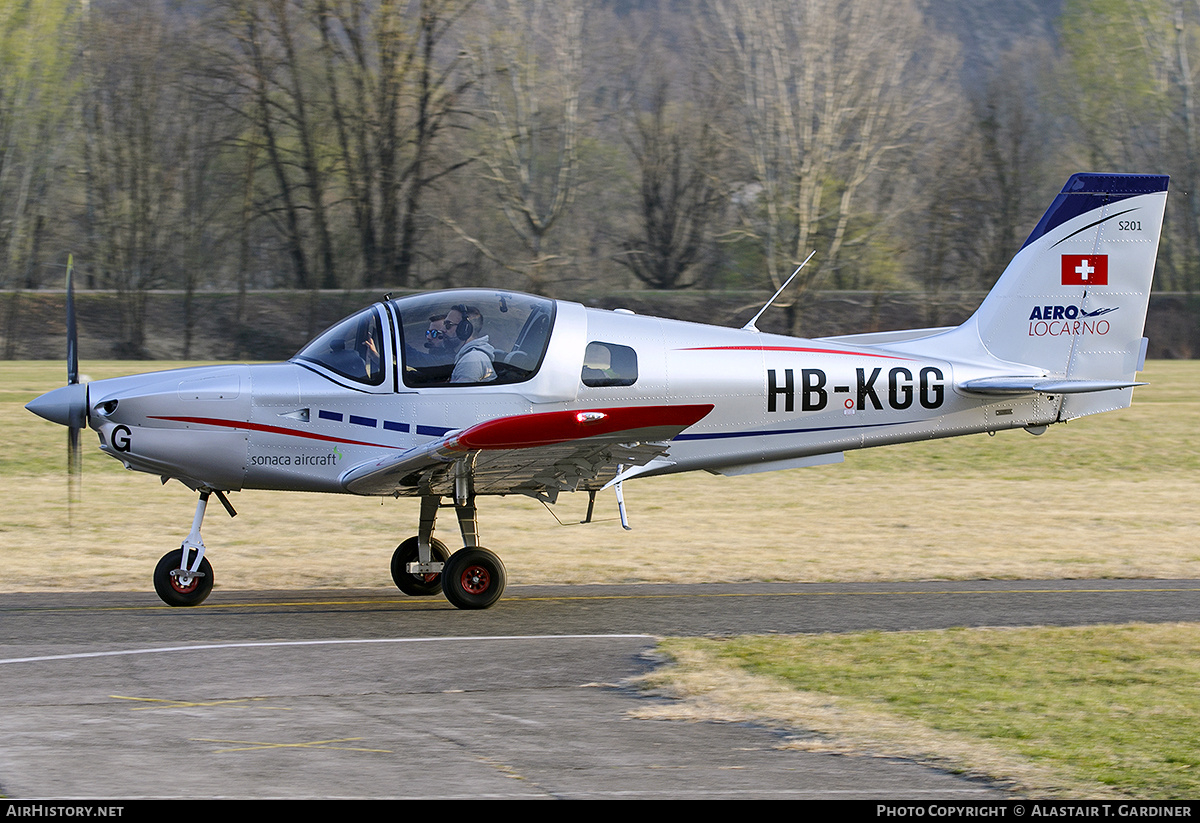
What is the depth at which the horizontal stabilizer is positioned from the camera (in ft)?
34.5

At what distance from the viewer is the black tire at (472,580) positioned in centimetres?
935

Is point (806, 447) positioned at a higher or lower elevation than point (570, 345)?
lower

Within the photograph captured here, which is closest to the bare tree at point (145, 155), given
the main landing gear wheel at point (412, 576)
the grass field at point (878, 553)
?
the grass field at point (878, 553)

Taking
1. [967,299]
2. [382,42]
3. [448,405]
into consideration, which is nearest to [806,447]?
[448,405]

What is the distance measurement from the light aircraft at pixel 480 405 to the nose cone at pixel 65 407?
0.03 ft

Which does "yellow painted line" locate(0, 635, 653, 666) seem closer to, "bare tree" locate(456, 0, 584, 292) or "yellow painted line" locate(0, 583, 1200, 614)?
"yellow painted line" locate(0, 583, 1200, 614)

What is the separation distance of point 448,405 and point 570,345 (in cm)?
101

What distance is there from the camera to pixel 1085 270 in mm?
11102

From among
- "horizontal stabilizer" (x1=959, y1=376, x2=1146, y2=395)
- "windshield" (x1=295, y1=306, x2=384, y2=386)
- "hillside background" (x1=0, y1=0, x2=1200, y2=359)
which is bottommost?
"horizontal stabilizer" (x1=959, y1=376, x2=1146, y2=395)

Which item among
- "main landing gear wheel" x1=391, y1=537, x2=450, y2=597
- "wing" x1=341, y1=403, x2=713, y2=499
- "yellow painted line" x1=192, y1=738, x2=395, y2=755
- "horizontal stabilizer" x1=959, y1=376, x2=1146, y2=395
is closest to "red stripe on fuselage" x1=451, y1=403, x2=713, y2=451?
"wing" x1=341, y1=403, x2=713, y2=499

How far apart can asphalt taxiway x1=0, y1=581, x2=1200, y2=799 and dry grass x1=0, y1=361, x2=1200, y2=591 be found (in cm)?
106

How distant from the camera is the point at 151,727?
19.6ft

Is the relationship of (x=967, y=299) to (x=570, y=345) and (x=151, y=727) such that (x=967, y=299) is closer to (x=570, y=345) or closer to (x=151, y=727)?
(x=570, y=345)

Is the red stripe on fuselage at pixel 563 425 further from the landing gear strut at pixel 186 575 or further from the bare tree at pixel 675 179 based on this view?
the bare tree at pixel 675 179
